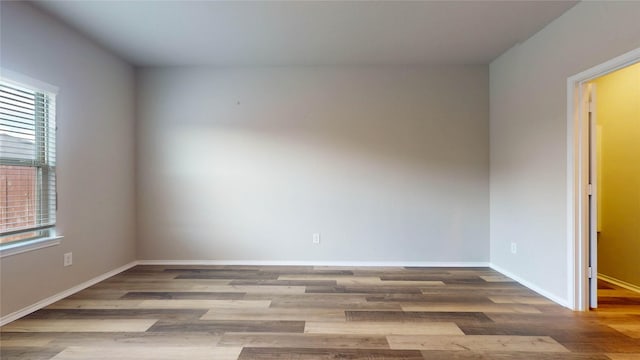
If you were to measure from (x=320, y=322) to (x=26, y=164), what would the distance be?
9.19ft

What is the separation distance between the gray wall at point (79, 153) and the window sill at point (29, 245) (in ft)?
0.16

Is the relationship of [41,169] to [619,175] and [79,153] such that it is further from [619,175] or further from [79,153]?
[619,175]

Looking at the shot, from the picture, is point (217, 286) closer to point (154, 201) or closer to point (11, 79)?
point (154, 201)

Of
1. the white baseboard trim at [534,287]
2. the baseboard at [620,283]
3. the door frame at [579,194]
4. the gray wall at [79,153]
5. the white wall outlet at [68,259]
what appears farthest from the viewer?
the baseboard at [620,283]

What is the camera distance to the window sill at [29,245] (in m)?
2.36

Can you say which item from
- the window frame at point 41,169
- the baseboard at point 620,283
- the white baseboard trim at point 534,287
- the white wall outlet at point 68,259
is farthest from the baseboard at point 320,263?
the window frame at point 41,169

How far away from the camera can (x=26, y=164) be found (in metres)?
2.60

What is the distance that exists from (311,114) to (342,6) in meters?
1.55

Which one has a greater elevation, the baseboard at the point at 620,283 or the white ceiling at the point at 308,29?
the white ceiling at the point at 308,29

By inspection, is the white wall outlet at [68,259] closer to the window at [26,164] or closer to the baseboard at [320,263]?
the window at [26,164]

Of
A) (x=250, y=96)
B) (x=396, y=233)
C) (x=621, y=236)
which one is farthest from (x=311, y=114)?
(x=621, y=236)

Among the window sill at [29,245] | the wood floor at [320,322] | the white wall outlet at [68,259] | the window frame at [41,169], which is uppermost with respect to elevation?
the window frame at [41,169]

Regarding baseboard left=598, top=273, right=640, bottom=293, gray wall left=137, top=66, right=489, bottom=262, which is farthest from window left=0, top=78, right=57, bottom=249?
baseboard left=598, top=273, right=640, bottom=293

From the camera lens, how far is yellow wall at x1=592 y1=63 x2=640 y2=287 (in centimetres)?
315
